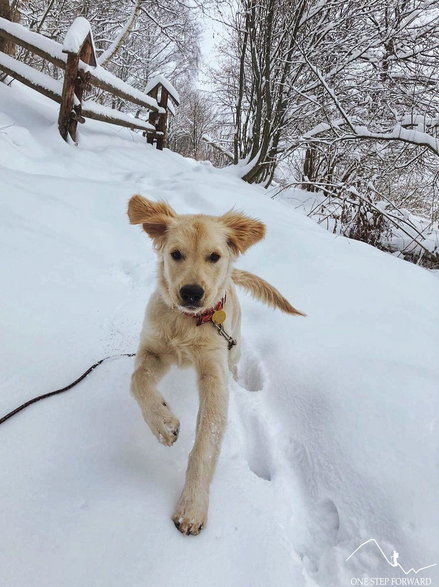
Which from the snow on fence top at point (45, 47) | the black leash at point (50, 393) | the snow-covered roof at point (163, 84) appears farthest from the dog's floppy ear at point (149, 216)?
the snow-covered roof at point (163, 84)

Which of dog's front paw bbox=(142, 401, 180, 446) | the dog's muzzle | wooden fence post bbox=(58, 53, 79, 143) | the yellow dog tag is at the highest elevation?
wooden fence post bbox=(58, 53, 79, 143)

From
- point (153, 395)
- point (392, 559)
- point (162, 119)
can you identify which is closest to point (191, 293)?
point (153, 395)

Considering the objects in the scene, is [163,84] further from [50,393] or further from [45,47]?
[50,393]

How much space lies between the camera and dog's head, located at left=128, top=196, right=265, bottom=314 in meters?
1.71

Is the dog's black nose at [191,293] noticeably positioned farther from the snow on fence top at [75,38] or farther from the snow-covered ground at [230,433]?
the snow on fence top at [75,38]

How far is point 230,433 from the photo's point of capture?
1785 millimetres

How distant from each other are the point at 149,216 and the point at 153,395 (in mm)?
1012

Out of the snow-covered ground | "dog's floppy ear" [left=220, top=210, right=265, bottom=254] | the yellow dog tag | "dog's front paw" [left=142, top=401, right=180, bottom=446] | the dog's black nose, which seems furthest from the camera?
"dog's floppy ear" [left=220, top=210, right=265, bottom=254]

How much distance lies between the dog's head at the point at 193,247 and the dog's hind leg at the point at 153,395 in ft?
1.01

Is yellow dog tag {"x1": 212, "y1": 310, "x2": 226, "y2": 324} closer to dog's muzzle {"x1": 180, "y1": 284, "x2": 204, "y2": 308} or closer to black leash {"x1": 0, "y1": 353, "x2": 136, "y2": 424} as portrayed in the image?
dog's muzzle {"x1": 180, "y1": 284, "x2": 204, "y2": 308}

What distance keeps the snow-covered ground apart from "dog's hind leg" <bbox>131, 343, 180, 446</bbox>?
0.15 metres

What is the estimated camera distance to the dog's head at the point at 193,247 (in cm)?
171

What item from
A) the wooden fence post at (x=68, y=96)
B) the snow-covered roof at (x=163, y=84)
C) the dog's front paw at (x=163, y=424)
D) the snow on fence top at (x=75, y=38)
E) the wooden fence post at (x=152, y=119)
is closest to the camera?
the dog's front paw at (x=163, y=424)

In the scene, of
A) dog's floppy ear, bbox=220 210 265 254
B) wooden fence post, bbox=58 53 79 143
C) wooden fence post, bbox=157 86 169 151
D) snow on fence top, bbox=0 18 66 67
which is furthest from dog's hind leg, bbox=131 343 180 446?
wooden fence post, bbox=157 86 169 151
